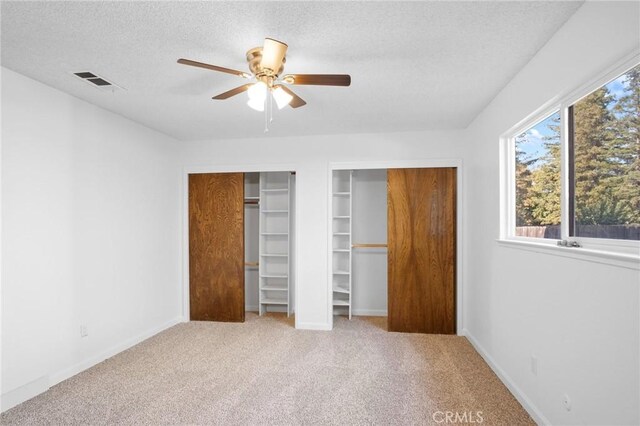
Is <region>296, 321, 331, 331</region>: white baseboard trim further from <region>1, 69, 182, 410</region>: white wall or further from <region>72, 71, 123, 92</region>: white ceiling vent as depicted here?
<region>72, 71, 123, 92</region>: white ceiling vent

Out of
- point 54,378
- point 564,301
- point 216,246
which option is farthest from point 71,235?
point 564,301

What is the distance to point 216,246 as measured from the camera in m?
4.27

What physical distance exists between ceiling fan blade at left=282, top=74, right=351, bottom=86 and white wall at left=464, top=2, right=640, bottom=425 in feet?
3.94

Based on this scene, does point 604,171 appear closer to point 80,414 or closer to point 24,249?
point 80,414

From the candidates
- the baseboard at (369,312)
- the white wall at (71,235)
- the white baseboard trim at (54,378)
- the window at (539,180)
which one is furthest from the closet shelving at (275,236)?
the window at (539,180)

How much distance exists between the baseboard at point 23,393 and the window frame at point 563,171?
3.75m

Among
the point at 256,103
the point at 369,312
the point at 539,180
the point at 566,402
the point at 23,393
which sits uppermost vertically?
the point at 256,103

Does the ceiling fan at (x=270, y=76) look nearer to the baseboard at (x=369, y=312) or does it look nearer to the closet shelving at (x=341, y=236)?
the closet shelving at (x=341, y=236)

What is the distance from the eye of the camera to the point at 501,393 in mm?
2439

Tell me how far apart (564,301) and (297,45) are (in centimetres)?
216

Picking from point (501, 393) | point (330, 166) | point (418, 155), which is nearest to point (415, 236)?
point (418, 155)

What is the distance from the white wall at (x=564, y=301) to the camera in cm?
137

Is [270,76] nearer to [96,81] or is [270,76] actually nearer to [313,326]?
[96,81]

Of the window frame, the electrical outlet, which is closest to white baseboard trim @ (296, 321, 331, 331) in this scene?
the window frame
